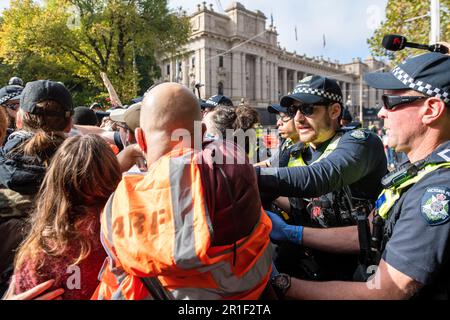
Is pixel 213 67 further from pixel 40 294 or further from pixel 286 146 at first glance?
pixel 40 294

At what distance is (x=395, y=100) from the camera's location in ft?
5.87

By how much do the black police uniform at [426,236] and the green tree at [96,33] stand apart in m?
18.2

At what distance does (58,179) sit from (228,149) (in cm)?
95

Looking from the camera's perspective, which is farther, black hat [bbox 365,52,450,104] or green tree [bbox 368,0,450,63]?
green tree [bbox 368,0,450,63]

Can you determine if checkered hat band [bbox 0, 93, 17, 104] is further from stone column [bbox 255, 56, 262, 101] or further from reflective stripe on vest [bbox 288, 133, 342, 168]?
stone column [bbox 255, 56, 262, 101]

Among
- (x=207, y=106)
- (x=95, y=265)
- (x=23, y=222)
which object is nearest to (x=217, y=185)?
(x=95, y=265)

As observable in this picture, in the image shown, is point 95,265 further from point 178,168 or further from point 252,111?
point 252,111

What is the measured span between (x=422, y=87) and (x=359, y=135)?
0.64m

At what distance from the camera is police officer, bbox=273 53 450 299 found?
144 centimetres

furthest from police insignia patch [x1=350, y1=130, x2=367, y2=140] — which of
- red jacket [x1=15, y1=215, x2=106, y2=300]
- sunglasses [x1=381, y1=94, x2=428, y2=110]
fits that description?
red jacket [x1=15, y1=215, x2=106, y2=300]

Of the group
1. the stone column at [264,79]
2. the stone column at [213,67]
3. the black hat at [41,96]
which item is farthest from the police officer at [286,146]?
the stone column at [264,79]

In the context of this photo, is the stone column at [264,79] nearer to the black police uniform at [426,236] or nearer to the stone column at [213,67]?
the stone column at [213,67]

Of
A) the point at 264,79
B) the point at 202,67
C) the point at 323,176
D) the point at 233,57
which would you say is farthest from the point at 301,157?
the point at 264,79

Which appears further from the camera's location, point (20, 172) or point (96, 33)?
point (96, 33)
